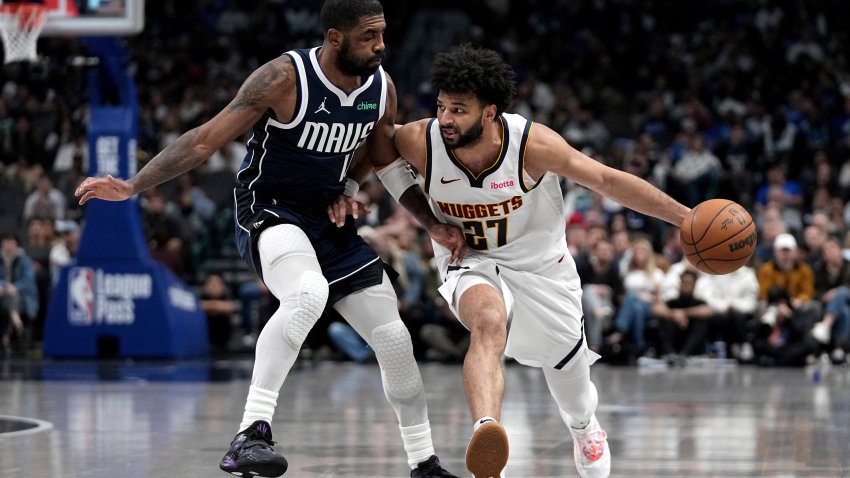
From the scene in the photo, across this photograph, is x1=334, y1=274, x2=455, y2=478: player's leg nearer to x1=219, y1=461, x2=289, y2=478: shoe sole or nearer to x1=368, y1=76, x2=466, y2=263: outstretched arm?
x1=368, y1=76, x2=466, y2=263: outstretched arm

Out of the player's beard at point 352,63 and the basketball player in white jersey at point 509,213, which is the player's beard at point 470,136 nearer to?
the basketball player in white jersey at point 509,213

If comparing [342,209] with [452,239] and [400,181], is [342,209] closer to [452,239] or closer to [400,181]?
[400,181]

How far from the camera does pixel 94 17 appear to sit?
13391 millimetres

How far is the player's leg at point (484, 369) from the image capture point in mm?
5105

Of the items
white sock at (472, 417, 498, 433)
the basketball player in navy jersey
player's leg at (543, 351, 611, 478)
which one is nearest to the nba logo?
the basketball player in navy jersey

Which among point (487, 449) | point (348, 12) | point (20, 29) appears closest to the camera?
point (487, 449)

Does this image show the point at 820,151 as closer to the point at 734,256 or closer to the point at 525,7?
the point at 525,7

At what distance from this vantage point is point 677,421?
29.9 ft

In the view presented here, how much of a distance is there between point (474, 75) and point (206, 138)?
Result: 122cm

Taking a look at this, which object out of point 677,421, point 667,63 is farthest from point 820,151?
point 677,421

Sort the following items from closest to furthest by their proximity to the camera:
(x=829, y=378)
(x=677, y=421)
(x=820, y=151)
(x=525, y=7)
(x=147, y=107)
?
(x=677, y=421) < (x=829, y=378) < (x=820, y=151) < (x=147, y=107) < (x=525, y=7)

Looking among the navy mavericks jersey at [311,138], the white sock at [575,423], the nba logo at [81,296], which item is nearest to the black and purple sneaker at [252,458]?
the navy mavericks jersey at [311,138]

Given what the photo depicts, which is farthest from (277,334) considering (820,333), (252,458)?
(820,333)

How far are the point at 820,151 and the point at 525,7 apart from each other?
8400 mm
